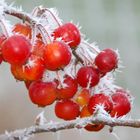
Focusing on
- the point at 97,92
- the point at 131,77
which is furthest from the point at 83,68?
the point at 131,77

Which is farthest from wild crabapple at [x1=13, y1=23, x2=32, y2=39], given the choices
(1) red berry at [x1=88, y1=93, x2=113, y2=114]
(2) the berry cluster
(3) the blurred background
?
(3) the blurred background

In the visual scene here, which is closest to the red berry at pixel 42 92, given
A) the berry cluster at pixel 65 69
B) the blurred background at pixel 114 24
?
the berry cluster at pixel 65 69

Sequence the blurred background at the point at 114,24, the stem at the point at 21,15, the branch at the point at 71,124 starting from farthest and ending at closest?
the blurred background at the point at 114,24 < the stem at the point at 21,15 < the branch at the point at 71,124

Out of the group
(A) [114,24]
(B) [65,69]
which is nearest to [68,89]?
(B) [65,69]

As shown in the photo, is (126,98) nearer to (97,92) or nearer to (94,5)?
(97,92)

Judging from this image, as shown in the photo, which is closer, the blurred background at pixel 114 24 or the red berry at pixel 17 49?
the red berry at pixel 17 49

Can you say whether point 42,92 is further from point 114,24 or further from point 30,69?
point 114,24

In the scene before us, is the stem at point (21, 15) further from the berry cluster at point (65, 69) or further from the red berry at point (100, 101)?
the red berry at point (100, 101)
